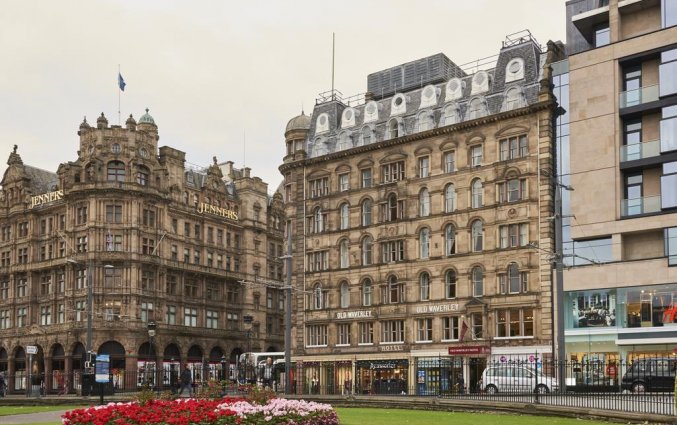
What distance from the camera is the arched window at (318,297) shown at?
7775 cm

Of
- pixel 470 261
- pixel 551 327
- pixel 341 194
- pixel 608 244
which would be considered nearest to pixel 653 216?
pixel 608 244

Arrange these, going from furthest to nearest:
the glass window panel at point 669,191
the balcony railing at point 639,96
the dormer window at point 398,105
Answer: the dormer window at point 398,105, the balcony railing at point 639,96, the glass window panel at point 669,191

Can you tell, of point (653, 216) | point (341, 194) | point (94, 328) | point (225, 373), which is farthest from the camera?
point (225, 373)

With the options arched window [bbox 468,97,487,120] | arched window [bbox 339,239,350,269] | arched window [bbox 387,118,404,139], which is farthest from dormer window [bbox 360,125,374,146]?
arched window [bbox 468,97,487,120]

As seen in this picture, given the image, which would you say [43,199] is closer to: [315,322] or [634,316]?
[315,322]

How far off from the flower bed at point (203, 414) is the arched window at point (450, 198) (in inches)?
1803

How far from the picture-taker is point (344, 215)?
7762 cm

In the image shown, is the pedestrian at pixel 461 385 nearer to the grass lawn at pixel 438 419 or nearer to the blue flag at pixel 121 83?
the grass lawn at pixel 438 419

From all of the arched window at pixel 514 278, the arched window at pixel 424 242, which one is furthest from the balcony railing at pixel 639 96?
the arched window at pixel 424 242

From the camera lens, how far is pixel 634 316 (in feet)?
193

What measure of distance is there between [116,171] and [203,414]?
69032mm

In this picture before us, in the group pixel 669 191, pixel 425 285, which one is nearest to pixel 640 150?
pixel 669 191

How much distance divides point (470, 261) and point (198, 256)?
126ft

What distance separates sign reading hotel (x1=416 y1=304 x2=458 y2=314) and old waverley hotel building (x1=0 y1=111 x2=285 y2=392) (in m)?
21.1
